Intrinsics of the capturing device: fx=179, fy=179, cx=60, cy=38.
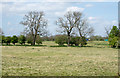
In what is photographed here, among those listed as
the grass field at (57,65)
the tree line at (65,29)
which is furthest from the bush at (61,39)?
the grass field at (57,65)

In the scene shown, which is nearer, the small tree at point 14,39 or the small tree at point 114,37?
the small tree at point 114,37

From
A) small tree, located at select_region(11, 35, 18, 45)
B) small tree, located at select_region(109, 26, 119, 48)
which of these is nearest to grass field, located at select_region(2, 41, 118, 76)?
small tree, located at select_region(109, 26, 119, 48)

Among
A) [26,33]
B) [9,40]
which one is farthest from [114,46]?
[9,40]

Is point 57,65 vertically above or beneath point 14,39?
beneath

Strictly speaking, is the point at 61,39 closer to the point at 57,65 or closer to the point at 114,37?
the point at 114,37

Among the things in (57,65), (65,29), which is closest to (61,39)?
(65,29)

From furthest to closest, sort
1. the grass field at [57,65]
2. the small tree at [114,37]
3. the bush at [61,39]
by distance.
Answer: the bush at [61,39], the small tree at [114,37], the grass field at [57,65]

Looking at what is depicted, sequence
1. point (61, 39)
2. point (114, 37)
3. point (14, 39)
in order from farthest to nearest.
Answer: point (14, 39)
point (61, 39)
point (114, 37)

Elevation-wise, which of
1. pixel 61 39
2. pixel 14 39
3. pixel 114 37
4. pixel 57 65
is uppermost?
pixel 114 37

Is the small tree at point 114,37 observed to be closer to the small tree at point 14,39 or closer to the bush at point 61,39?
the bush at point 61,39

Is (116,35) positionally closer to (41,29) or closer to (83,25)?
(83,25)

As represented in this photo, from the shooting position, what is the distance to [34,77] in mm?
7453

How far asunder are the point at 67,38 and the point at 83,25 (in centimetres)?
527

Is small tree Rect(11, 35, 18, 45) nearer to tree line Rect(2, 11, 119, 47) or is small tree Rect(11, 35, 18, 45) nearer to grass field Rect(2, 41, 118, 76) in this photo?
tree line Rect(2, 11, 119, 47)
